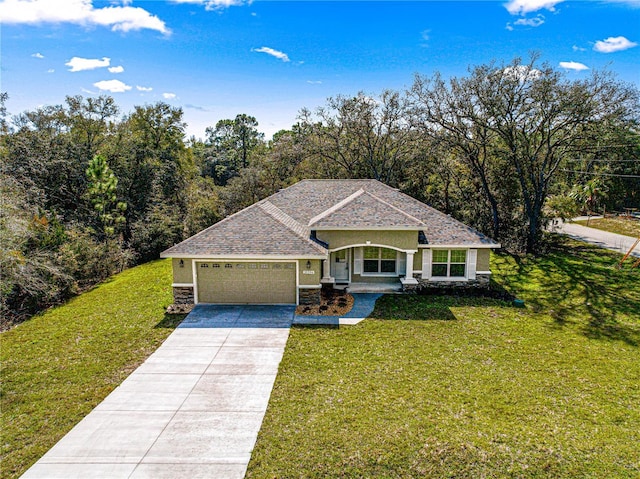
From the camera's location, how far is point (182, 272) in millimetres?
14844

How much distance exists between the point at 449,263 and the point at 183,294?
37.1 feet

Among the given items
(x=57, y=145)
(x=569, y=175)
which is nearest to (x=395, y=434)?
(x=57, y=145)

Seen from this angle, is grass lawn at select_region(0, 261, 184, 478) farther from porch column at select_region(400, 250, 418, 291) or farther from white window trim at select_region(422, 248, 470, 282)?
white window trim at select_region(422, 248, 470, 282)

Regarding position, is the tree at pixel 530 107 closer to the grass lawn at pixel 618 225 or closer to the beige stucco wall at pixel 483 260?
the beige stucco wall at pixel 483 260

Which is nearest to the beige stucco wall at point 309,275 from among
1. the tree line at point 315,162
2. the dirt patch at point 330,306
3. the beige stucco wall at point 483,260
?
the dirt patch at point 330,306

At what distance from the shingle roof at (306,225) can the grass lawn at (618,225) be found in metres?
21.5

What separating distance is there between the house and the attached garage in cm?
4

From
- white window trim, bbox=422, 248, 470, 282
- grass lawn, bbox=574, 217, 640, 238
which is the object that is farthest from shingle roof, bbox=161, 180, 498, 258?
grass lawn, bbox=574, 217, 640, 238

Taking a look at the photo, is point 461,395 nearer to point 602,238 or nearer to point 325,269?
point 325,269

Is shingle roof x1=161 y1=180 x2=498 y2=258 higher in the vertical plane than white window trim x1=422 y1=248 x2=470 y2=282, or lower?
higher

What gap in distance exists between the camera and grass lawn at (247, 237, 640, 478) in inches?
283

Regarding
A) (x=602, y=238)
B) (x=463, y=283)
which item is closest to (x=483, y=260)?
(x=463, y=283)

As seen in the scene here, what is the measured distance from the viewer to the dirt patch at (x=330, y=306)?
14448mm

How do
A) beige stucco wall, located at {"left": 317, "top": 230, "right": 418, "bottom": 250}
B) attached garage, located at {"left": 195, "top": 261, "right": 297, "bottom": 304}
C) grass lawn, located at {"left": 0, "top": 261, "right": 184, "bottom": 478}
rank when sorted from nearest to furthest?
grass lawn, located at {"left": 0, "top": 261, "right": 184, "bottom": 478} < attached garage, located at {"left": 195, "top": 261, "right": 297, "bottom": 304} < beige stucco wall, located at {"left": 317, "top": 230, "right": 418, "bottom": 250}
